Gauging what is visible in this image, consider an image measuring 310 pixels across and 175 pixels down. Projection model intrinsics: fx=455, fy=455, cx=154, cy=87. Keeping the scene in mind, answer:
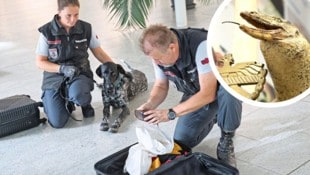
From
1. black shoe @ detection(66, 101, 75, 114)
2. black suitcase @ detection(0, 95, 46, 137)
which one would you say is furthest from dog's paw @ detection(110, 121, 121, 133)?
black suitcase @ detection(0, 95, 46, 137)

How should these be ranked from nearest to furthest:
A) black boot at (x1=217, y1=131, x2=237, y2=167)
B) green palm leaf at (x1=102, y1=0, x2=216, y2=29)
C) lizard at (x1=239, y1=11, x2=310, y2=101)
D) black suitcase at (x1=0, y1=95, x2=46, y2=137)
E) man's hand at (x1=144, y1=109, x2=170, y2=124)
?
lizard at (x1=239, y1=11, x2=310, y2=101) < man's hand at (x1=144, y1=109, x2=170, y2=124) < black boot at (x1=217, y1=131, x2=237, y2=167) < black suitcase at (x1=0, y1=95, x2=46, y2=137) < green palm leaf at (x1=102, y1=0, x2=216, y2=29)

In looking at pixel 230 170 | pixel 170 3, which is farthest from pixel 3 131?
pixel 170 3

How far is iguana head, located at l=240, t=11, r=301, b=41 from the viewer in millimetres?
534

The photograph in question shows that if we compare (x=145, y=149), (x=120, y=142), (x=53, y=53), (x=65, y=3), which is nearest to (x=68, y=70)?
(x=53, y=53)

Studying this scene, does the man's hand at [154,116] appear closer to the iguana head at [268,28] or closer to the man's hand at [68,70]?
the man's hand at [68,70]

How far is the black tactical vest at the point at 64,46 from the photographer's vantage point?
3.11 m

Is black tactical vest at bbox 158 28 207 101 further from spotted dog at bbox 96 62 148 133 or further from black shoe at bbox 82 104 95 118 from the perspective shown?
black shoe at bbox 82 104 95 118

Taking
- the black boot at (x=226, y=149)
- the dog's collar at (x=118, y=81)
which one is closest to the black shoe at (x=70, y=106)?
the dog's collar at (x=118, y=81)

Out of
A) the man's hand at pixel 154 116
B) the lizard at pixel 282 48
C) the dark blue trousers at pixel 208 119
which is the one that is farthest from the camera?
the dark blue trousers at pixel 208 119

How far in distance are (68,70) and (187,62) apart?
122cm

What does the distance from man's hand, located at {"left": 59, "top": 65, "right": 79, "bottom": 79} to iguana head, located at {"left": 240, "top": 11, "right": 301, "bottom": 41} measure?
2615mm

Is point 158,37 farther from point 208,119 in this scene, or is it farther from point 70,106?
point 70,106

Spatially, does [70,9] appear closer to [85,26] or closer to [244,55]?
[85,26]

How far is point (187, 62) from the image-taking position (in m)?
2.10
